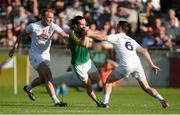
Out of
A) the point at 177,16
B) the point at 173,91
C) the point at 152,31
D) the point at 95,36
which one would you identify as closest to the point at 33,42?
the point at 95,36

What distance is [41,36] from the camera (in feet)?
56.8

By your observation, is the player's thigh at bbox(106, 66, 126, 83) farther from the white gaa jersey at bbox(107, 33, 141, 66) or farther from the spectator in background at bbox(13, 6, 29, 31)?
the spectator in background at bbox(13, 6, 29, 31)

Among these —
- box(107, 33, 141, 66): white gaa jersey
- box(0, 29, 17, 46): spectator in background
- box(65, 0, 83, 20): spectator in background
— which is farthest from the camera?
box(65, 0, 83, 20): spectator in background

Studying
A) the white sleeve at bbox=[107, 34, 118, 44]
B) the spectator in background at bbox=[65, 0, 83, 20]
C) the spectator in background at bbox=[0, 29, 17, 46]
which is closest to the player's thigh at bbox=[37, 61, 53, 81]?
the white sleeve at bbox=[107, 34, 118, 44]

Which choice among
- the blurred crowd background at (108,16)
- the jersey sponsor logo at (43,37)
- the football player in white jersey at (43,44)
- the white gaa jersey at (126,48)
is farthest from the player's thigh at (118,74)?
the blurred crowd background at (108,16)

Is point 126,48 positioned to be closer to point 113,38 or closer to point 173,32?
point 113,38

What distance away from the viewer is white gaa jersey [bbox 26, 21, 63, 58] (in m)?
17.3

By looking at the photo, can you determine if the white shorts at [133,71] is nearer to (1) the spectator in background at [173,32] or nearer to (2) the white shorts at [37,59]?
(2) the white shorts at [37,59]

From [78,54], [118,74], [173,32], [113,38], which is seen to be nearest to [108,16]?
[173,32]

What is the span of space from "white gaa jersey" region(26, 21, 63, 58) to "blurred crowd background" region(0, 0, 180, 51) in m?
10.5

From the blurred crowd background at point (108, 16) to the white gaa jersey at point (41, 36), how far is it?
34.4 feet

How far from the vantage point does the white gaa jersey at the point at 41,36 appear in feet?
56.6

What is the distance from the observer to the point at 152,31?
28750mm

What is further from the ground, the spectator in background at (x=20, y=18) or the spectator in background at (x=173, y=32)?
Answer: the spectator in background at (x=20, y=18)
